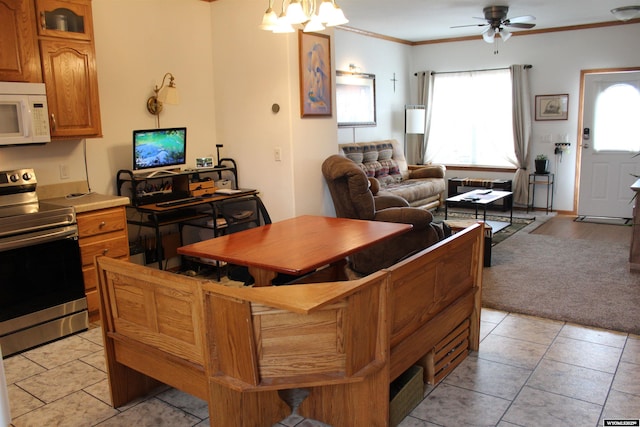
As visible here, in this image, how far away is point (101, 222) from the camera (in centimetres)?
386

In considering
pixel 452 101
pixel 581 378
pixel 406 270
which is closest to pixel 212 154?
pixel 406 270

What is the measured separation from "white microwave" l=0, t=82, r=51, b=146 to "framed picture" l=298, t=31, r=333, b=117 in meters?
2.07

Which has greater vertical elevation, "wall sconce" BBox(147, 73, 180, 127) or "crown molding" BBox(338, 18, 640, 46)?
"crown molding" BBox(338, 18, 640, 46)

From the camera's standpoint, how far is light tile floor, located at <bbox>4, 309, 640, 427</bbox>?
2.60 m

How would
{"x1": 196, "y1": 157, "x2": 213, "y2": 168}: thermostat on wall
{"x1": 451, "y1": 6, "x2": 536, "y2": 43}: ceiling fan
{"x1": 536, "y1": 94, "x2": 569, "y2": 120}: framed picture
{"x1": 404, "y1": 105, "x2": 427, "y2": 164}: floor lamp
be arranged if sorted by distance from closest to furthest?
{"x1": 196, "y1": 157, "x2": 213, "y2": 168}: thermostat on wall → {"x1": 451, "y1": 6, "x2": 536, "y2": 43}: ceiling fan → {"x1": 536, "y1": 94, "x2": 569, "y2": 120}: framed picture → {"x1": 404, "y1": 105, "x2": 427, "y2": 164}: floor lamp

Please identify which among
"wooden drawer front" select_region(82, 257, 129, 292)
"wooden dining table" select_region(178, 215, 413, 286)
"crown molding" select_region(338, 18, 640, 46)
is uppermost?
"crown molding" select_region(338, 18, 640, 46)

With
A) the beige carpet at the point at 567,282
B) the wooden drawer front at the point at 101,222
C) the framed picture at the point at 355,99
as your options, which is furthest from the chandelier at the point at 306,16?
the framed picture at the point at 355,99

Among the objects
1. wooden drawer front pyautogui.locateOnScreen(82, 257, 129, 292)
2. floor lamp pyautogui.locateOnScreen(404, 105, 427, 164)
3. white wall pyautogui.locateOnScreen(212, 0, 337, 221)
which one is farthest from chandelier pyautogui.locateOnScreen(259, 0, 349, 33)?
floor lamp pyautogui.locateOnScreen(404, 105, 427, 164)

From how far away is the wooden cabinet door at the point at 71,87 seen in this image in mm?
3727

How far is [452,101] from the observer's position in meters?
8.56

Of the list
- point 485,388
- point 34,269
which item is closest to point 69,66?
point 34,269

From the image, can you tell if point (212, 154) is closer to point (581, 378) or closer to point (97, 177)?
point (97, 177)

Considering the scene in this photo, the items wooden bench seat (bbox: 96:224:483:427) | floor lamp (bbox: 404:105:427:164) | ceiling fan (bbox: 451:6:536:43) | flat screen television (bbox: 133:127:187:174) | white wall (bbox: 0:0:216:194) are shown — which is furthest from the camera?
floor lamp (bbox: 404:105:427:164)

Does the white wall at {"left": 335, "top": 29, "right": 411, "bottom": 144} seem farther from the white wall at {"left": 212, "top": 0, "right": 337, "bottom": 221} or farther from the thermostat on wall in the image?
the thermostat on wall
